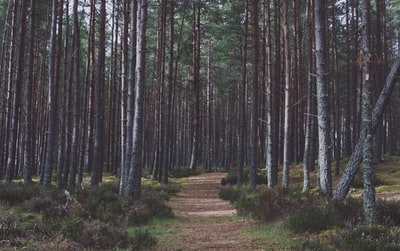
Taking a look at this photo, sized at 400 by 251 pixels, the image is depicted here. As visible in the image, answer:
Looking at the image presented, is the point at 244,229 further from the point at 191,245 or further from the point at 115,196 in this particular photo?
the point at 115,196

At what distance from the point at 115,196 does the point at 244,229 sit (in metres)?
4.12

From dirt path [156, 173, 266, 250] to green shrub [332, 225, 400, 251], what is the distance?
4.92 ft

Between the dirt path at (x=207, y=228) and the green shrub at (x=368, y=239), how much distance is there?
4.92ft

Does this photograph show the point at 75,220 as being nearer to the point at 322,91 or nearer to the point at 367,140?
the point at 367,140

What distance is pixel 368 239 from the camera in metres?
5.73

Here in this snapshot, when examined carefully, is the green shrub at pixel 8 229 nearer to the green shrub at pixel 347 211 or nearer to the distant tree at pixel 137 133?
the distant tree at pixel 137 133

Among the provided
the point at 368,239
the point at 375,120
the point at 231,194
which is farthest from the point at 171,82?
the point at 368,239

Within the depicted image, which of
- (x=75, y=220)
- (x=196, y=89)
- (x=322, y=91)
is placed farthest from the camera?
(x=196, y=89)

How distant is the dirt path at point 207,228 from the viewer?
726 centimetres

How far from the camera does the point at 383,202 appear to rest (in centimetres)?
805

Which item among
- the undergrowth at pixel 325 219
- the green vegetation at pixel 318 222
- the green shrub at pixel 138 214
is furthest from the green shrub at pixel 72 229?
the undergrowth at pixel 325 219

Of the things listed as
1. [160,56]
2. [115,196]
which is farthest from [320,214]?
[160,56]

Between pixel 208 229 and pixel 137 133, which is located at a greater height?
pixel 137 133

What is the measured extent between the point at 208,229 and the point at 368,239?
4319mm
